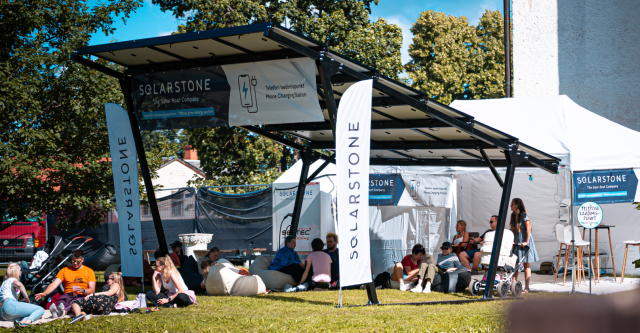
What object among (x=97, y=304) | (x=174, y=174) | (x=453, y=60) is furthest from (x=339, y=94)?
(x=174, y=174)

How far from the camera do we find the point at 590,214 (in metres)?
11.0

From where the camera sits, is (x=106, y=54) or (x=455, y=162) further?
(x=455, y=162)

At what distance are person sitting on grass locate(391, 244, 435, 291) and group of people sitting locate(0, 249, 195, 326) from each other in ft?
15.0

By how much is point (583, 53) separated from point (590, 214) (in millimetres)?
8356

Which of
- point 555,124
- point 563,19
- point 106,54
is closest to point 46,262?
point 106,54

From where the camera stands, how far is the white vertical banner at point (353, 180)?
864 cm

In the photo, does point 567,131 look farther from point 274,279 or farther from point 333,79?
point 274,279

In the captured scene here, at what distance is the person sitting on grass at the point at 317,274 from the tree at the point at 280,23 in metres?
14.1

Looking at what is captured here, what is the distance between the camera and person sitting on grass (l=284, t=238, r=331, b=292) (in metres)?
12.1

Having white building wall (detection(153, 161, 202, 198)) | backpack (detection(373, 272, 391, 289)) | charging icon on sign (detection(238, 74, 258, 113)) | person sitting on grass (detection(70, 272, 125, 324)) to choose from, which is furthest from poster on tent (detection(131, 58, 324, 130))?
white building wall (detection(153, 161, 202, 198))

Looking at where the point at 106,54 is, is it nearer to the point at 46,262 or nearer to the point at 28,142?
the point at 28,142

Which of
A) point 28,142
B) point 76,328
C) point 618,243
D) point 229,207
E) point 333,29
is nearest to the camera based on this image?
point 76,328

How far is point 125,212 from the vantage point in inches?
423

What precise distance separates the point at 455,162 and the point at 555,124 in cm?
246
